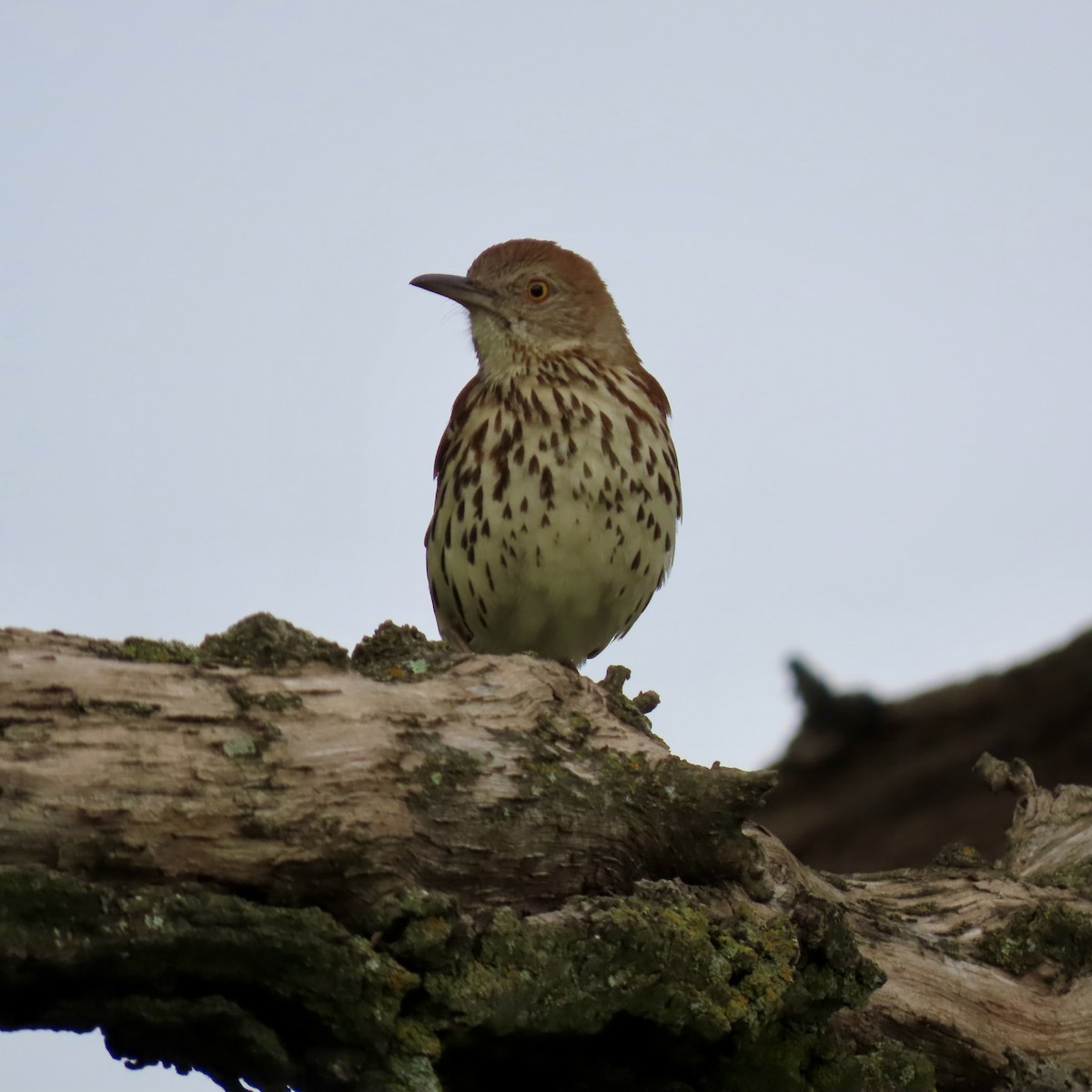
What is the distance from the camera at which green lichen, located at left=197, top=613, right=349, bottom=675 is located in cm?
337

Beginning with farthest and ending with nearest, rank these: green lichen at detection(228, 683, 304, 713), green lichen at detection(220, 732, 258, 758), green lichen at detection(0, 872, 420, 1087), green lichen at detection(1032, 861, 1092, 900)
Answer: green lichen at detection(1032, 861, 1092, 900) → green lichen at detection(228, 683, 304, 713) → green lichen at detection(220, 732, 258, 758) → green lichen at detection(0, 872, 420, 1087)

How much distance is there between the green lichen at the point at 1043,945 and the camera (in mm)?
4207

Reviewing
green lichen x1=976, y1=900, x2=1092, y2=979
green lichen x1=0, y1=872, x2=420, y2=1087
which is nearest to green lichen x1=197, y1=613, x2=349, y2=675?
green lichen x1=0, y1=872, x2=420, y2=1087

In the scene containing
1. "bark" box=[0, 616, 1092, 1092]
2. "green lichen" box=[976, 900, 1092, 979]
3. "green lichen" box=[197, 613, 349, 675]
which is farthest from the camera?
"green lichen" box=[976, 900, 1092, 979]

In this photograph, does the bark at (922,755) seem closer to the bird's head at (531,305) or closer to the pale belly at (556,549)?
the pale belly at (556,549)

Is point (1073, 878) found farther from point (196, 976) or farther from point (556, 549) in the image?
point (196, 976)

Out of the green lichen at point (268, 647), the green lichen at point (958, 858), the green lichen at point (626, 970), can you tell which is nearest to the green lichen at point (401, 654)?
the green lichen at point (268, 647)

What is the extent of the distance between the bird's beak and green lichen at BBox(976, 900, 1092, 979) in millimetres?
3538

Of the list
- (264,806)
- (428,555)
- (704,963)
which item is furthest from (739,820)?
(428,555)

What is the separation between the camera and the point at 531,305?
22.1 ft

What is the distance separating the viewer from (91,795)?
2875mm

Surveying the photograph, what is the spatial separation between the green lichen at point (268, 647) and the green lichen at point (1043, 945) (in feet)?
6.49

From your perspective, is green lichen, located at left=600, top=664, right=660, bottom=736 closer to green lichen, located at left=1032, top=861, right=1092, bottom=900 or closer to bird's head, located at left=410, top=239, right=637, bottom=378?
green lichen, located at left=1032, top=861, right=1092, bottom=900

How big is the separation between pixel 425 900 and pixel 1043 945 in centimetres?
201
